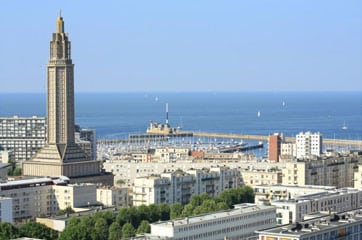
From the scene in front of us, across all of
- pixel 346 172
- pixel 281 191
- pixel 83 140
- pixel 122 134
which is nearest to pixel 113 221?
pixel 281 191

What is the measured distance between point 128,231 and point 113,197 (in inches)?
302

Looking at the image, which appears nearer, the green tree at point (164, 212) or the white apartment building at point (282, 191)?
the green tree at point (164, 212)

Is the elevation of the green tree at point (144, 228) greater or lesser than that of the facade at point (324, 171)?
lesser

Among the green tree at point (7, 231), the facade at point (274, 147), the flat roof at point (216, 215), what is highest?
the facade at point (274, 147)

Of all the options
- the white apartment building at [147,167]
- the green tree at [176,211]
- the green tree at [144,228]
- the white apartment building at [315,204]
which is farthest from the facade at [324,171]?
the green tree at [144,228]

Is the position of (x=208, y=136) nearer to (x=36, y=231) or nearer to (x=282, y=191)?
(x=282, y=191)

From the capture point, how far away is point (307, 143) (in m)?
62.9

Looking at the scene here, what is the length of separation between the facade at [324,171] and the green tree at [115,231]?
12325 mm

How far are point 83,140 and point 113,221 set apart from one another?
27.3 m

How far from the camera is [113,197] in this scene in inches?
1555

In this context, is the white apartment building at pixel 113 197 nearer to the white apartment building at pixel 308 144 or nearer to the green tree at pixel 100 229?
the green tree at pixel 100 229

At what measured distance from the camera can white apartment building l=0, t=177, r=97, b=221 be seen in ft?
125

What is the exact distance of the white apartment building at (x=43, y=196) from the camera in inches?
1503

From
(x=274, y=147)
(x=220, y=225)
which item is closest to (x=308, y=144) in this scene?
(x=274, y=147)
